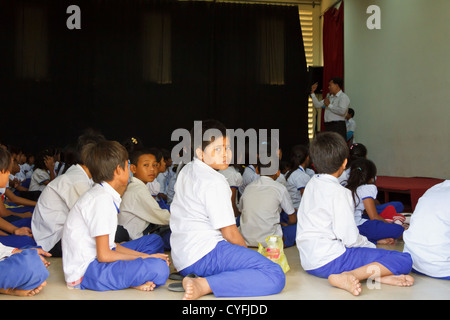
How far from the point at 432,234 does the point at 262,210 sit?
42.4 inches

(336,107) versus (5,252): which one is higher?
(336,107)

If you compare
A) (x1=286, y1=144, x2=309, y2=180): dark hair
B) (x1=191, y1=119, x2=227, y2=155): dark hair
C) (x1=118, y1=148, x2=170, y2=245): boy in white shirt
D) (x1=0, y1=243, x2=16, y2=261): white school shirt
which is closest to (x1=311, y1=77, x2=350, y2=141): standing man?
(x1=286, y1=144, x2=309, y2=180): dark hair

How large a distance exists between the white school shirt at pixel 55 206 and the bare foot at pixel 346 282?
144cm

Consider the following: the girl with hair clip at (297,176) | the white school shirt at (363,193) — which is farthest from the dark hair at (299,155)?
the white school shirt at (363,193)

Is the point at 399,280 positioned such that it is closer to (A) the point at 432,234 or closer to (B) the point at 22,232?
Answer: (A) the point at 432,234

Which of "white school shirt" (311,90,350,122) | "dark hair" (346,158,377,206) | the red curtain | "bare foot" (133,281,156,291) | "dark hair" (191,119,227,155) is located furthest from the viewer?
the red curtain

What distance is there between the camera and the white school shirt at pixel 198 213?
207 cm

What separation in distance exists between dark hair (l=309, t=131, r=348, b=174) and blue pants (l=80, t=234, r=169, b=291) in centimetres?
85

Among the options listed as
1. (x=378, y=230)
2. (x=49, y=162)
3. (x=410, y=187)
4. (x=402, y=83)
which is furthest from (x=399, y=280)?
(x=402, y=83)

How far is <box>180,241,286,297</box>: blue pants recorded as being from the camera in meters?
1.98

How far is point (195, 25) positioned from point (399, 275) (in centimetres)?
679

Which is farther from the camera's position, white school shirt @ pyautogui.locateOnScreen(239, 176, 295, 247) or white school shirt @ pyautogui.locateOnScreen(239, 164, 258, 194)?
white school shirt @ pyautogui.locateOnScreen(239, 164, 258, 194)

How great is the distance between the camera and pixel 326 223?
2.22 metres

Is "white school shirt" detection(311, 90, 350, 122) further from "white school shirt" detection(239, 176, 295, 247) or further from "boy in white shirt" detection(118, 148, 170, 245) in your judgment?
"boy in white shirt" detection(118, 148, 170, 245)
